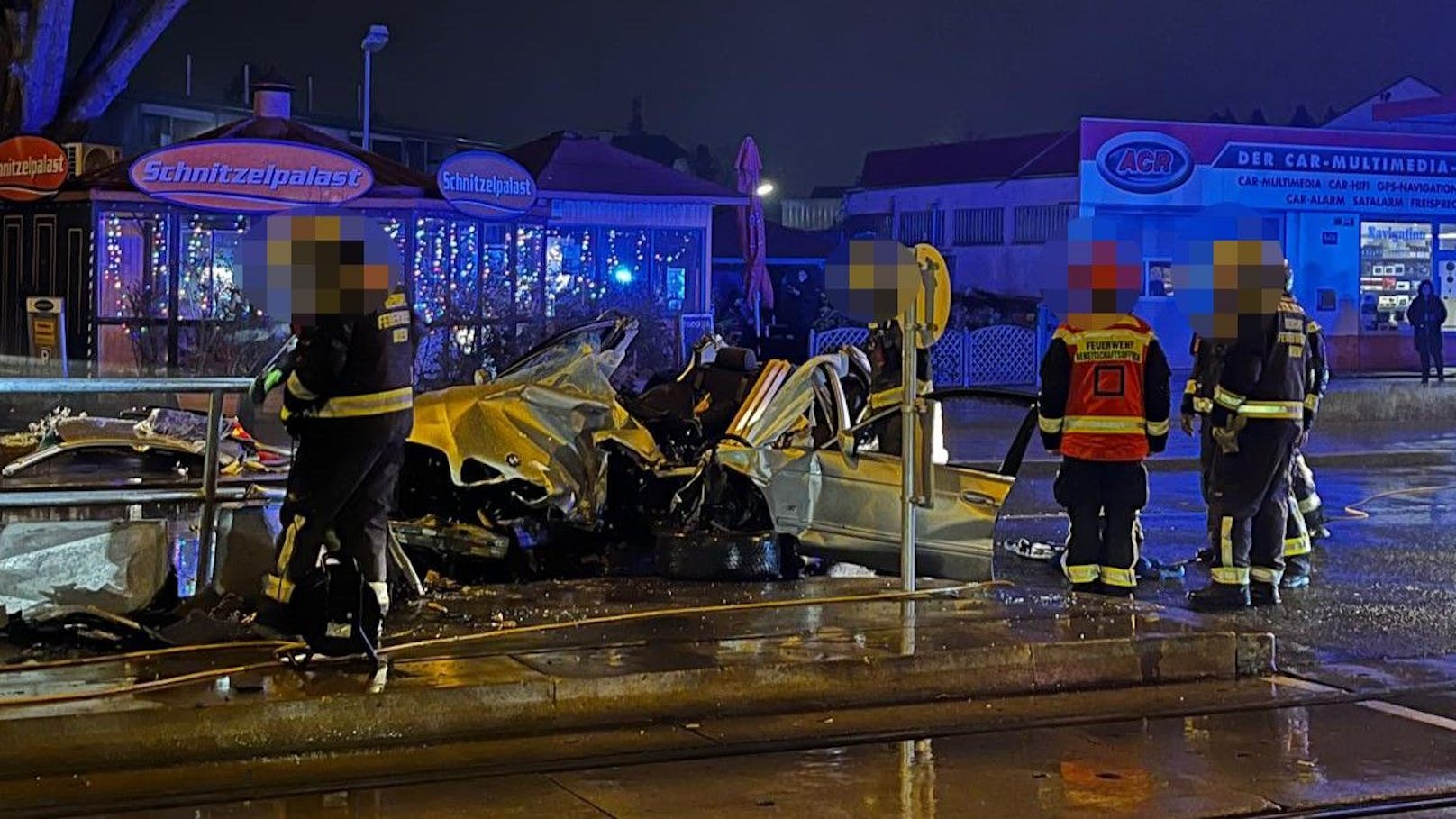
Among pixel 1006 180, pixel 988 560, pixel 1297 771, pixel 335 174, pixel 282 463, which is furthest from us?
pixel 1006 180

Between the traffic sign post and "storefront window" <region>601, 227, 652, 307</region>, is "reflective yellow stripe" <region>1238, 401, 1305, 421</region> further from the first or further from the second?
"storefront window" <region>601, 227, 652, 307</region>

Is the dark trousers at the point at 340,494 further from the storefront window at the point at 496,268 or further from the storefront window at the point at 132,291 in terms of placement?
the storefront window at the point at 496,268

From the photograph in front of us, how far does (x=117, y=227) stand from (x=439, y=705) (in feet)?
52.7

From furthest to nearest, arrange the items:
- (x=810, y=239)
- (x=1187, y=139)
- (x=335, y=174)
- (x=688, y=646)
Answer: (x=810, y=239)
(x=1187, y=139)
(x=335, y=174)
(x=688, y=646)

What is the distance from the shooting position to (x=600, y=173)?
23.3 m

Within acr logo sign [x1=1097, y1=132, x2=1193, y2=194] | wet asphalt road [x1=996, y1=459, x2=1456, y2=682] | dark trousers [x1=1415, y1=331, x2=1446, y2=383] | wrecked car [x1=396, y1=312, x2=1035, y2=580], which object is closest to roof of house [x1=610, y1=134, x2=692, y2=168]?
acr logo sign [x1=1097, y1=132, x2=1193, y2=194]

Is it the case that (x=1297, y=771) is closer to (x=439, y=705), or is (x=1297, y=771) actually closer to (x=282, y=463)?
(x=439, y=705)

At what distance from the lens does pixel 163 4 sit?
893 inches

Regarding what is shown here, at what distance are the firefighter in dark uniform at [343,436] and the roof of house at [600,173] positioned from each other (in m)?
16.2

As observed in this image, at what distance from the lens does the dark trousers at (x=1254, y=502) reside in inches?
339

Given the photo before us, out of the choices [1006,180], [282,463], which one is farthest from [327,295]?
[1006,180]

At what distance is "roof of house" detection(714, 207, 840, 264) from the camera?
125 ft

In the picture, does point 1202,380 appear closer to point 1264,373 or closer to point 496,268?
point 1264,373

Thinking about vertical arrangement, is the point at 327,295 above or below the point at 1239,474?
above
